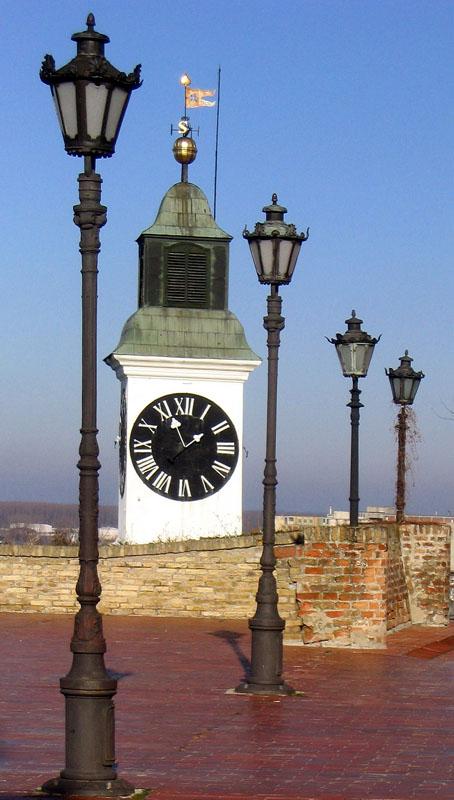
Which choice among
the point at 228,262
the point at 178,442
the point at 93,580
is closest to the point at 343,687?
the point at 93,580

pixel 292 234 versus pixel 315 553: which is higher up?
pixel 292 234

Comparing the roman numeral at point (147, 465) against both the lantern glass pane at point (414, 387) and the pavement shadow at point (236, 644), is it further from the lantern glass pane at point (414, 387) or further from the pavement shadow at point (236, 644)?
the pavement shadow at point (236, 644)

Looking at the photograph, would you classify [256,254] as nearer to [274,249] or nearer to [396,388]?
[274,249]

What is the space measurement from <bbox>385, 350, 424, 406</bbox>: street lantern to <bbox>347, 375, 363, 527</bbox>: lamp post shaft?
2851 mm

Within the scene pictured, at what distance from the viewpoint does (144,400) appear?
33.0m

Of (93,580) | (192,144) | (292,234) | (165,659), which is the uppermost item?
(192,144)

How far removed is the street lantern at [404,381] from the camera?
24812mm

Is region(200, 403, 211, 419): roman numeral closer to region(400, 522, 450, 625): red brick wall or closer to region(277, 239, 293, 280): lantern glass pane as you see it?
region(400, 522, 450, 625): red brick wall

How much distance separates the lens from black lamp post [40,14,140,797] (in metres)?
9.45

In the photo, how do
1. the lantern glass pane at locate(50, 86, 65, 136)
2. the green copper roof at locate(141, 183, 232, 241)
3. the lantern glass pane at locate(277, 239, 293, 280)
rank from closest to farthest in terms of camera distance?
the lantern glass pane at locate(50, 86, 65, 136) → the lantern glass pane at locate(277, 239, 293, 280) → the green copper roof at locate(141, 183, 232, 241)

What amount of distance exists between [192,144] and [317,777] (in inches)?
1021

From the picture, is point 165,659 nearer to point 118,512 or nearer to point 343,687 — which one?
point 343,687

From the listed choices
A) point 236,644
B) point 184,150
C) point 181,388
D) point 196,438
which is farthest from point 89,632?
point 184,150

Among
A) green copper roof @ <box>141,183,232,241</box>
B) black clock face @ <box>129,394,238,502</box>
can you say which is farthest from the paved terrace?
green copper roof @ <box>141,183,232,241</box>
